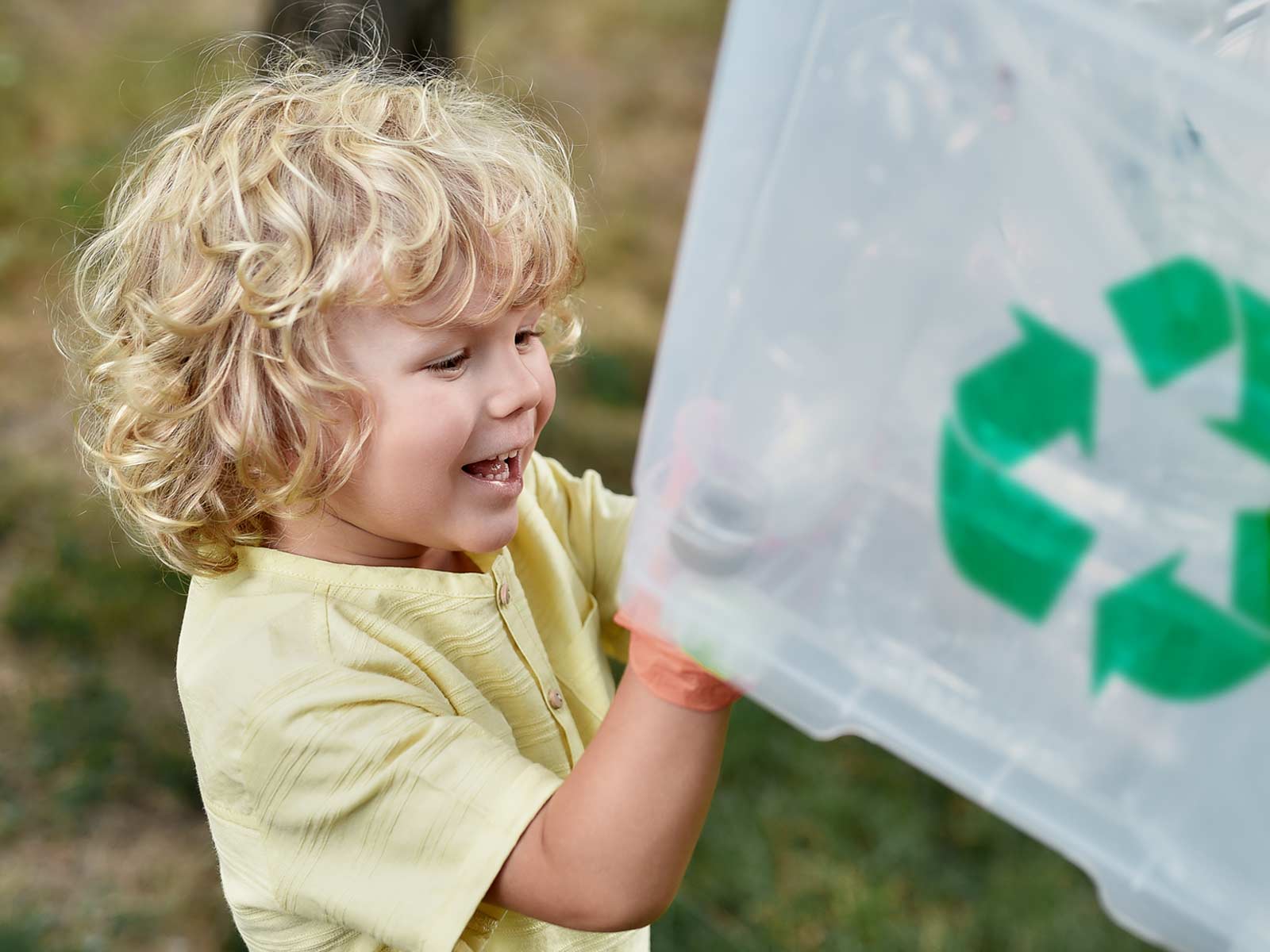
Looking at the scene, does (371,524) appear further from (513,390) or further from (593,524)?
(593,524)

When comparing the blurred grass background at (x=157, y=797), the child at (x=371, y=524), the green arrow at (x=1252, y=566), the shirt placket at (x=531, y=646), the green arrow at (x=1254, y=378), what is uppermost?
the green arrow at (x=1254, y=378)

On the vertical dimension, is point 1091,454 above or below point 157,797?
above

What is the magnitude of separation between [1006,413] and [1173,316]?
0.09 metres

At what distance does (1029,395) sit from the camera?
615 mm

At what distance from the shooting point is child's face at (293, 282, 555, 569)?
35.5 inches

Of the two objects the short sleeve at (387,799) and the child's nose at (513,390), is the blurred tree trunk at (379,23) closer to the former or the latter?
the child's nose at (513,390)

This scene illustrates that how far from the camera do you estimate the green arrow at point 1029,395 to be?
61 cm

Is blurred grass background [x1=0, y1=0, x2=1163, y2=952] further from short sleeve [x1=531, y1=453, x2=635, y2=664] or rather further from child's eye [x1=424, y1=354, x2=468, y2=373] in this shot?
child's eye [x1=424, y1=354, x2=468, y2=373]

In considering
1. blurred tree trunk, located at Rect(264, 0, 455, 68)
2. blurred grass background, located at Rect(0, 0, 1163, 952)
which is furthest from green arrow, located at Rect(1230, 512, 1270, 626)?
blurred tree trunk, located at Rect(264, 0, 455, 68)

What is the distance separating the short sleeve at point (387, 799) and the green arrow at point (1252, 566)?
45cm

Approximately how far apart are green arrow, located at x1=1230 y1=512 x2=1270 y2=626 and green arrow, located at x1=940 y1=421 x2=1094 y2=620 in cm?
7

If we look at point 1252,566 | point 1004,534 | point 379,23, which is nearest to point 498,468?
point 1004,534

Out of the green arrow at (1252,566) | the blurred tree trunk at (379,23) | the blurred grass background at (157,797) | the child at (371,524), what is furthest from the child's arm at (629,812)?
the blurred tree trunk at (379,23)

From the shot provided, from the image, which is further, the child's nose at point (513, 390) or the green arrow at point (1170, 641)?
the child's nose at point (513, 390)
